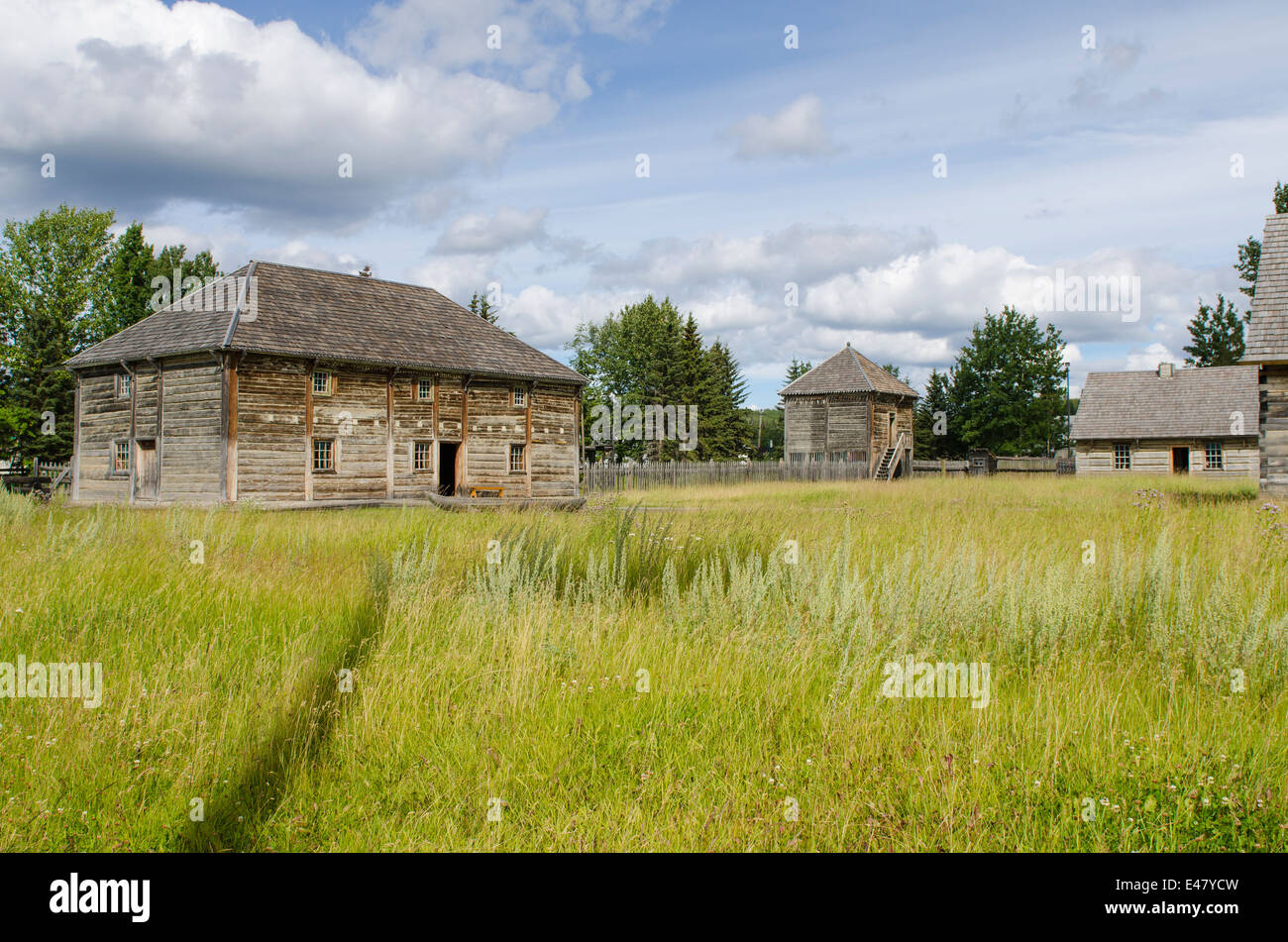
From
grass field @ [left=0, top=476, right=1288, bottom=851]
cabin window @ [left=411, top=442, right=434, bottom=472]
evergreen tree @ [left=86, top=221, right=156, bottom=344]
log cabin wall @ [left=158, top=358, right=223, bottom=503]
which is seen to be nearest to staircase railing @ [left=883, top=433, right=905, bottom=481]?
cabin window @ [left=411, top=442, right=434, bottom=472]

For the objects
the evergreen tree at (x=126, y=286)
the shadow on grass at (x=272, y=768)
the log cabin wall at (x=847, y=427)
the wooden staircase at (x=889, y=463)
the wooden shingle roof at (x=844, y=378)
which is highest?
the evergreen tree at (x=126, y=286)

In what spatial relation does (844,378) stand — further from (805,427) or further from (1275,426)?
(1275,426)

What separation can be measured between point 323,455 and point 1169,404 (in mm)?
45874

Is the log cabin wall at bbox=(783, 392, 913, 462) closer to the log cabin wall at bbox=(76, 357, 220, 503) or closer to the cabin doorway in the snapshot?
the log cabin wall at bbox=(76, 357, 220, 503)

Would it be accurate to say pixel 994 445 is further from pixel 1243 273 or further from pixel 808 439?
pixel 808 439

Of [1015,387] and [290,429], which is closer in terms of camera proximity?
[290,429]

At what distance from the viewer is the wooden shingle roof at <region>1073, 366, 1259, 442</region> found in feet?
145

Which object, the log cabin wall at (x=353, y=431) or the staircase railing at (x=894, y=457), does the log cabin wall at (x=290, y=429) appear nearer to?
the log cabin wall at (x=353, y=431)

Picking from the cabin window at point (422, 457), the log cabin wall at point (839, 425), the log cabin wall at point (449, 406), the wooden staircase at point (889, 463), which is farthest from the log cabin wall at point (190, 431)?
the wooden staircase at point (889, 463)

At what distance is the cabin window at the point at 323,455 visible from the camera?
26.0m

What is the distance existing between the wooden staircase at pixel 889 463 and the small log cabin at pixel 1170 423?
11.3m

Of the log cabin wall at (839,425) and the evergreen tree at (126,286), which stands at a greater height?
the evergreen tree at (126,286)

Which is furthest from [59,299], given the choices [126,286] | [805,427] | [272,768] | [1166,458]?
[1166,458]

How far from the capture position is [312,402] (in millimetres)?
25844
